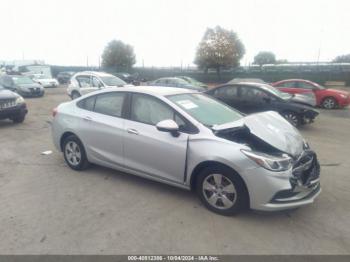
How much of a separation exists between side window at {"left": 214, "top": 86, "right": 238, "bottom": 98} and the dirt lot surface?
5.31m

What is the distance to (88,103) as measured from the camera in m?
5.07

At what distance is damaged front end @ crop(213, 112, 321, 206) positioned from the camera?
11.1 ft

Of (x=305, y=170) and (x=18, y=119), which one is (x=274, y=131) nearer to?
(x=305, y=170)

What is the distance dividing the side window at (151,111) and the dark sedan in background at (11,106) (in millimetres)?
6031

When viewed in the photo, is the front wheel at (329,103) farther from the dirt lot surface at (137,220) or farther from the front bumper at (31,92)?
the front bumper at (31,92)

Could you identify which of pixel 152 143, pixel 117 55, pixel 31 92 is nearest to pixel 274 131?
pixel 152 143

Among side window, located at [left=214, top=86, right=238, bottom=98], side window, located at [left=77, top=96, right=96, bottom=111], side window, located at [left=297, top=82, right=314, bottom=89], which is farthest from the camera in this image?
side window, located at [left=297, top=82, right=314, bottom=89]

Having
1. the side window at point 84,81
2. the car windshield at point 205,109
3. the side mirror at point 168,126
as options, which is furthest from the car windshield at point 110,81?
the side mirror at point 168,126

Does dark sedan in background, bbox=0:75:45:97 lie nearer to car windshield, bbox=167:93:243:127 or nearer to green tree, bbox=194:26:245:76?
car windshield, bbox=167:93:243:127

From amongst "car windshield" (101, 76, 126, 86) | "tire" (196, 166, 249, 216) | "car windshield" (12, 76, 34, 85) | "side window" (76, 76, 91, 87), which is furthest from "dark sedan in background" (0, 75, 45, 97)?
"tire" (196, 166, 249, 216)

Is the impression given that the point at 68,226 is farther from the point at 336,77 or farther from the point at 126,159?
the point at 336,77

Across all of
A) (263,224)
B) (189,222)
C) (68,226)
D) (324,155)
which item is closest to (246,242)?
(263,224)

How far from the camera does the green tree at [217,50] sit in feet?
114

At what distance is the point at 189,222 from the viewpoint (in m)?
3.58
